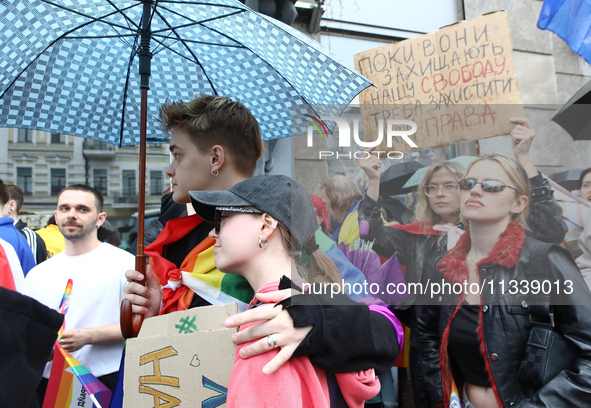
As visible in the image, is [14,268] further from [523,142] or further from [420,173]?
[523,142]

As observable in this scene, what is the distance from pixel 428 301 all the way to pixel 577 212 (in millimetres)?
760

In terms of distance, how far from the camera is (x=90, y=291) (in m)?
2.82

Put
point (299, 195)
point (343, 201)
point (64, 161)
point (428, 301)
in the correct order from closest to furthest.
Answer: point (299, 195) → point (343, 201) → point (428, 301) → point (64, 161)

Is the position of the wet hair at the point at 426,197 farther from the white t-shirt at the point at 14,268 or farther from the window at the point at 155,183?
the window at the point at 155,183

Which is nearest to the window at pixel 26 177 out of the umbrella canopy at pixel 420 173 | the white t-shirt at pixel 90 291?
the white t-shirt at pixel 90 291

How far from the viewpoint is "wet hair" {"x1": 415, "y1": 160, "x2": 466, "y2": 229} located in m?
1.82

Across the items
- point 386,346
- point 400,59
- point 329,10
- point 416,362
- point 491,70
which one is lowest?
point 416,362

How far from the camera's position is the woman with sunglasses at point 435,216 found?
176 centimetres

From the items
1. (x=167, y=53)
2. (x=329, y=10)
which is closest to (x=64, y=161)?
(x=329, y=10)

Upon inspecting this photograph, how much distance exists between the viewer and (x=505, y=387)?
2018mm

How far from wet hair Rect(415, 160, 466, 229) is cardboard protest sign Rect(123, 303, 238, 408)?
38.8 inches

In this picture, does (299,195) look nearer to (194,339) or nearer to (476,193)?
(194,339)

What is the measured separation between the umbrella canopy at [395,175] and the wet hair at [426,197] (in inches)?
2.8

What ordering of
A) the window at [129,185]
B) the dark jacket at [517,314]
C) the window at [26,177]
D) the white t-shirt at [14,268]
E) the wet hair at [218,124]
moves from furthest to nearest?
the window at [129,185]
the window at [26,177]
the white t-shirt at [14,268]
the wet hair at [218,124]
the dark jacket at [517,314]
